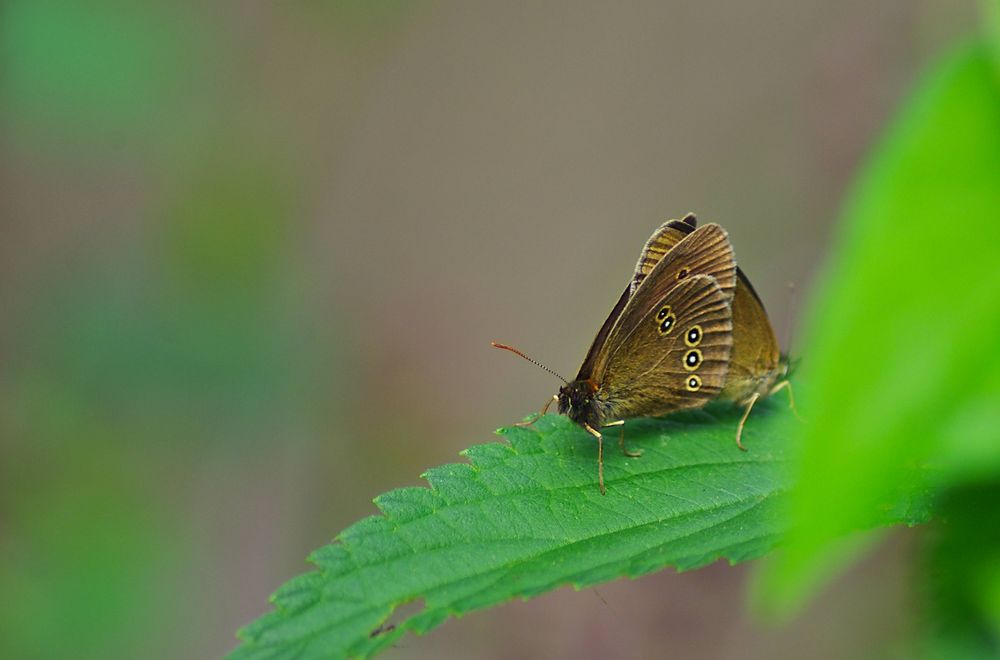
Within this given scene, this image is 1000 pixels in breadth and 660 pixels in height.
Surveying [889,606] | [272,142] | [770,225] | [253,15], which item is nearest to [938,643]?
[889,606]

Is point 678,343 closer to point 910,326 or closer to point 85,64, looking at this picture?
point 910,326

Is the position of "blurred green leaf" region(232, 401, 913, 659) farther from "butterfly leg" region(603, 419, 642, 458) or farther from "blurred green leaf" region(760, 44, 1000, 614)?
"blurred green leaf" region(760, 44, 1000, 614)

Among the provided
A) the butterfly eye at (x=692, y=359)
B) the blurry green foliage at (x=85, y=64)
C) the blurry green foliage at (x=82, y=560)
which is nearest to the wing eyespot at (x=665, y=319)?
the butterfly eye at (x=692, y=359)

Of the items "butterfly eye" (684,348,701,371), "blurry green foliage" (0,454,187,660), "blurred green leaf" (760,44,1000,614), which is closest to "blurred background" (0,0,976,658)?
"blurry green foliage" (0,454,187,660)

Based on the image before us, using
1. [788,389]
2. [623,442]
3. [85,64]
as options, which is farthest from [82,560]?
[788,389]

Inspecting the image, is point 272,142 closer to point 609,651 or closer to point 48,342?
point 48,342

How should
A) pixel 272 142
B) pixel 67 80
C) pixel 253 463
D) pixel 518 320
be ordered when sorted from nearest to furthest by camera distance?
1. pixel 67 80
2. pixel 253 463
3. pixel 272 142
4. pixel 518 320
